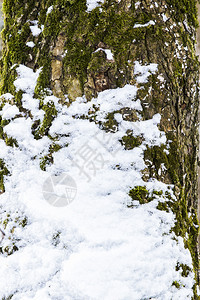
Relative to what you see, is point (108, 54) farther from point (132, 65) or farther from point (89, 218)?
point (89, 218)

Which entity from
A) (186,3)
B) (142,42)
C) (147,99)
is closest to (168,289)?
(147,99)

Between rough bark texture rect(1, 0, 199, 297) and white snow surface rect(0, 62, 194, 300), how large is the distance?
0.05 m

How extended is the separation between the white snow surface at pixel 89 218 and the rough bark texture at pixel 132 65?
47 mm

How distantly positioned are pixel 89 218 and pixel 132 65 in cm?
77

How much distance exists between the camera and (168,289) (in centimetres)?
113

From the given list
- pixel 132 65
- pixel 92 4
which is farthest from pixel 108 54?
pixel 92 4

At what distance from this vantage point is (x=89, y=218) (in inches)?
47.1

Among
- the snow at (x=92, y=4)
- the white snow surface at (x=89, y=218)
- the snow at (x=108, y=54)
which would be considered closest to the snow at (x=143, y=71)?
the white snow surface at (x=89, y=218)

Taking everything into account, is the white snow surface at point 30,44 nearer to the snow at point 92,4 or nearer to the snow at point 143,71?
the snow at point 92,4

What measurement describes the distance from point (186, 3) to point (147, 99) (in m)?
0.69

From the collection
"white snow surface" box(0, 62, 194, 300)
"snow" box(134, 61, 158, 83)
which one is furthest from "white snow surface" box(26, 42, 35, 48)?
"snow" box(134, 61, 158, 83)

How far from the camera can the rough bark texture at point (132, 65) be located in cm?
132

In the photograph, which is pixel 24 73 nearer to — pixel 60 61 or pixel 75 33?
pixel 60 61

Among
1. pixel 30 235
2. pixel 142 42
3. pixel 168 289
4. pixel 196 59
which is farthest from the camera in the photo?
pixel 196 59
